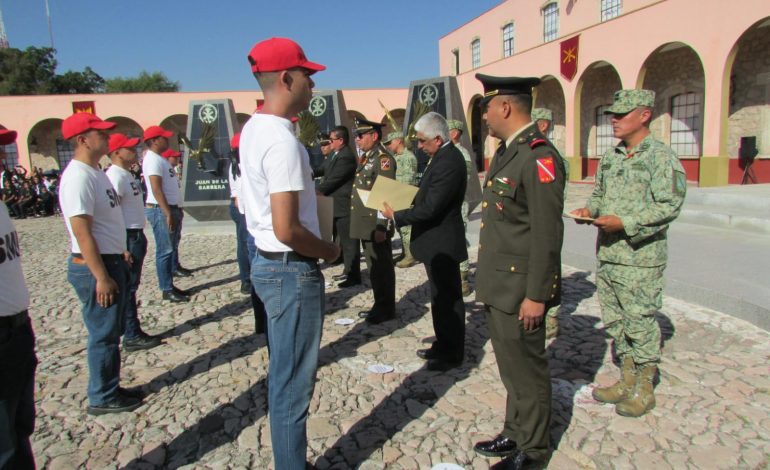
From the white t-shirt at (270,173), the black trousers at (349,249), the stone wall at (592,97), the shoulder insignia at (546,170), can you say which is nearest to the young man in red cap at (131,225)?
the black trousers at (349,249)

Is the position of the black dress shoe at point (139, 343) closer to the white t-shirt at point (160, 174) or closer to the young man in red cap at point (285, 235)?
the white t-shirt at point (160, 174)

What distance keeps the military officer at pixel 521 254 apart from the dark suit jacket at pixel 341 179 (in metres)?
3.52

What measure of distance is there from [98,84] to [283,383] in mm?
59402

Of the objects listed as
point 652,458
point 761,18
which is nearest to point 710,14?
point 761,18

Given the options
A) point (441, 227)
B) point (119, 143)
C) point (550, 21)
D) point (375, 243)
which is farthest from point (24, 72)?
point (441, 227)

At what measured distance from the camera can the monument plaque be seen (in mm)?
11555

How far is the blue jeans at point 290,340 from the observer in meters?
2.02

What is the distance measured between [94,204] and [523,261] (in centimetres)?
255

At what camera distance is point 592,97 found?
18.4 meters

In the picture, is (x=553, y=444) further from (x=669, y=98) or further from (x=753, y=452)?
(x=669, y=98)

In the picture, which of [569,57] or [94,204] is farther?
[569,57]

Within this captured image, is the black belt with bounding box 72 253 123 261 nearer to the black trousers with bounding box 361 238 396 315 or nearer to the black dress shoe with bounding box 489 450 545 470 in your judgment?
the black trousers with bounding box 361 238 396 315

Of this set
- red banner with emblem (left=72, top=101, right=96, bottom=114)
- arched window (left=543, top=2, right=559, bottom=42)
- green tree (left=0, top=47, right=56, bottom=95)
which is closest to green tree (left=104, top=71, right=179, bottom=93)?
green tree (left=0, top=47, right=56, bottom=95)

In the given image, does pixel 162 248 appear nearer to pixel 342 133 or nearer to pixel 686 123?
pixel 342 133
